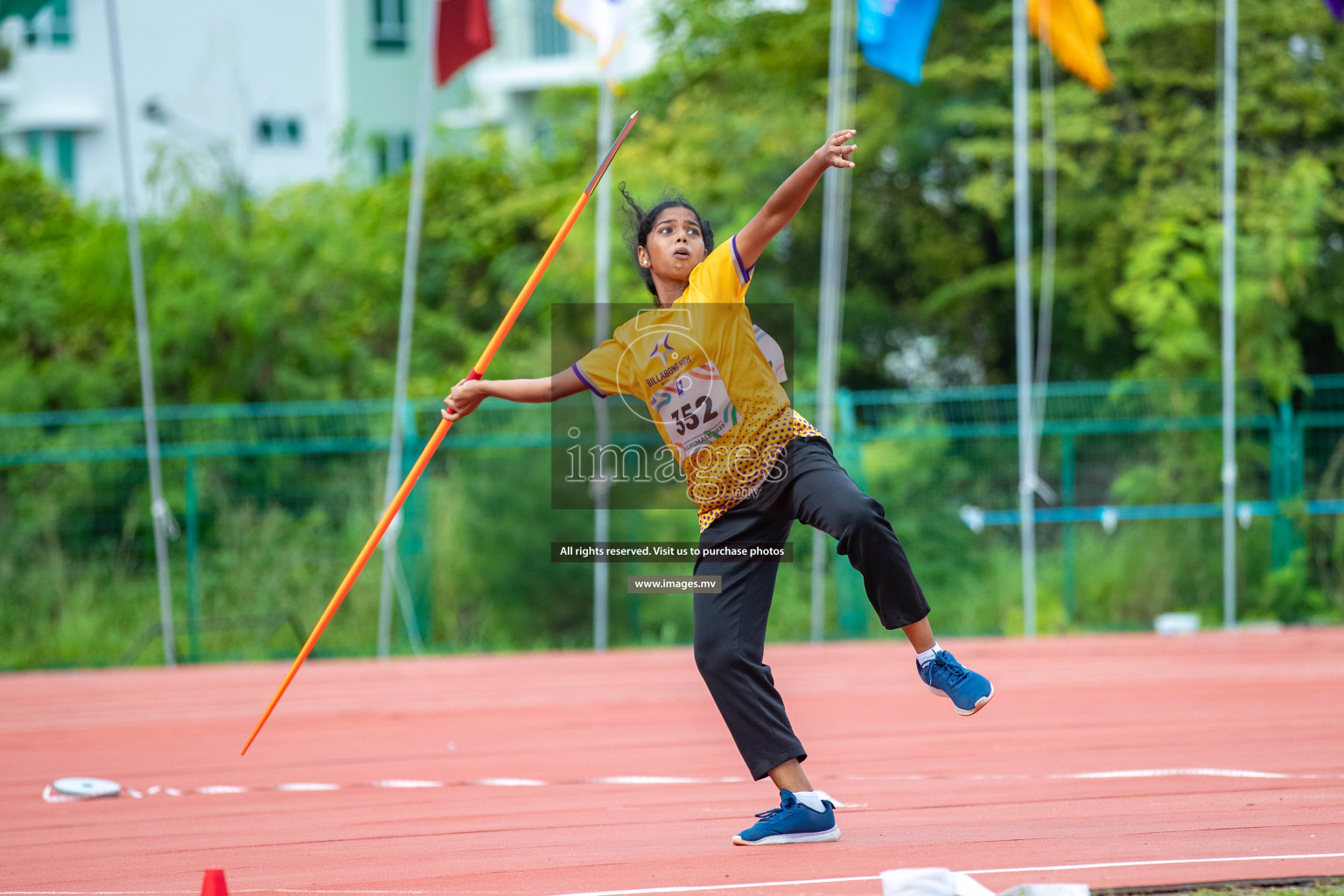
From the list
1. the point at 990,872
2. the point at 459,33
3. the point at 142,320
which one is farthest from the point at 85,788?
the point at 459,33

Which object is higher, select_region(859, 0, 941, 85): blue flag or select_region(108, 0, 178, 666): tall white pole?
select_region(859, 0, 941, 85): blue flag

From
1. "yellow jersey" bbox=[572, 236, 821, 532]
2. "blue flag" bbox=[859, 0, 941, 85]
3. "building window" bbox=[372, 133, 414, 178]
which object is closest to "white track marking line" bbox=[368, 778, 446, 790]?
"yellow jersey" bbox=[572, 236, 821, 532]

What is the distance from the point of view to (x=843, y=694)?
25.7ft

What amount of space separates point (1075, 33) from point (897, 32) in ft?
4.95

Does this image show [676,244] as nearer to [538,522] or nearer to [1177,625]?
[538,522]

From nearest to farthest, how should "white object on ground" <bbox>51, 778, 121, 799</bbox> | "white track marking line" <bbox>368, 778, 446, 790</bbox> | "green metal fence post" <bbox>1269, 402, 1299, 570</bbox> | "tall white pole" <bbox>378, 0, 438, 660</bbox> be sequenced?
Answer: "white object on ground" <bbox>51, 778, 121, 799</bbox> → "white track marking line" <bbox>368, 778, 446, 790</bbox> → "tall white pole" <bbox>378, 0, 438, 660</bbox> → "green metal fence post" <bbox>1269, 402, 1299, 570</bbox>

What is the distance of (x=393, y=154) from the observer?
78.1 feet

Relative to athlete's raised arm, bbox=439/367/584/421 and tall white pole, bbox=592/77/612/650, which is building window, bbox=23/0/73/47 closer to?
tall white pole, bbox=592/77/612/650

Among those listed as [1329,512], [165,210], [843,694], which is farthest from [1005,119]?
[165,210]

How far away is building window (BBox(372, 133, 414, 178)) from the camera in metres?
22.6

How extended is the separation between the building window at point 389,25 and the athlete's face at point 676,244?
71.9 ft

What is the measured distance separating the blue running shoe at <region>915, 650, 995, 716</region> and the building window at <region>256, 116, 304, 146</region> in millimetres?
21446

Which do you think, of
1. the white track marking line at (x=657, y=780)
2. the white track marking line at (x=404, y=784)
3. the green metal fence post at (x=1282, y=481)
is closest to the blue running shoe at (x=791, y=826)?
the white track marking line at (x=657, y=780)

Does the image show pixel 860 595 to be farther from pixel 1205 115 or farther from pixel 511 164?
pixel 511 164
